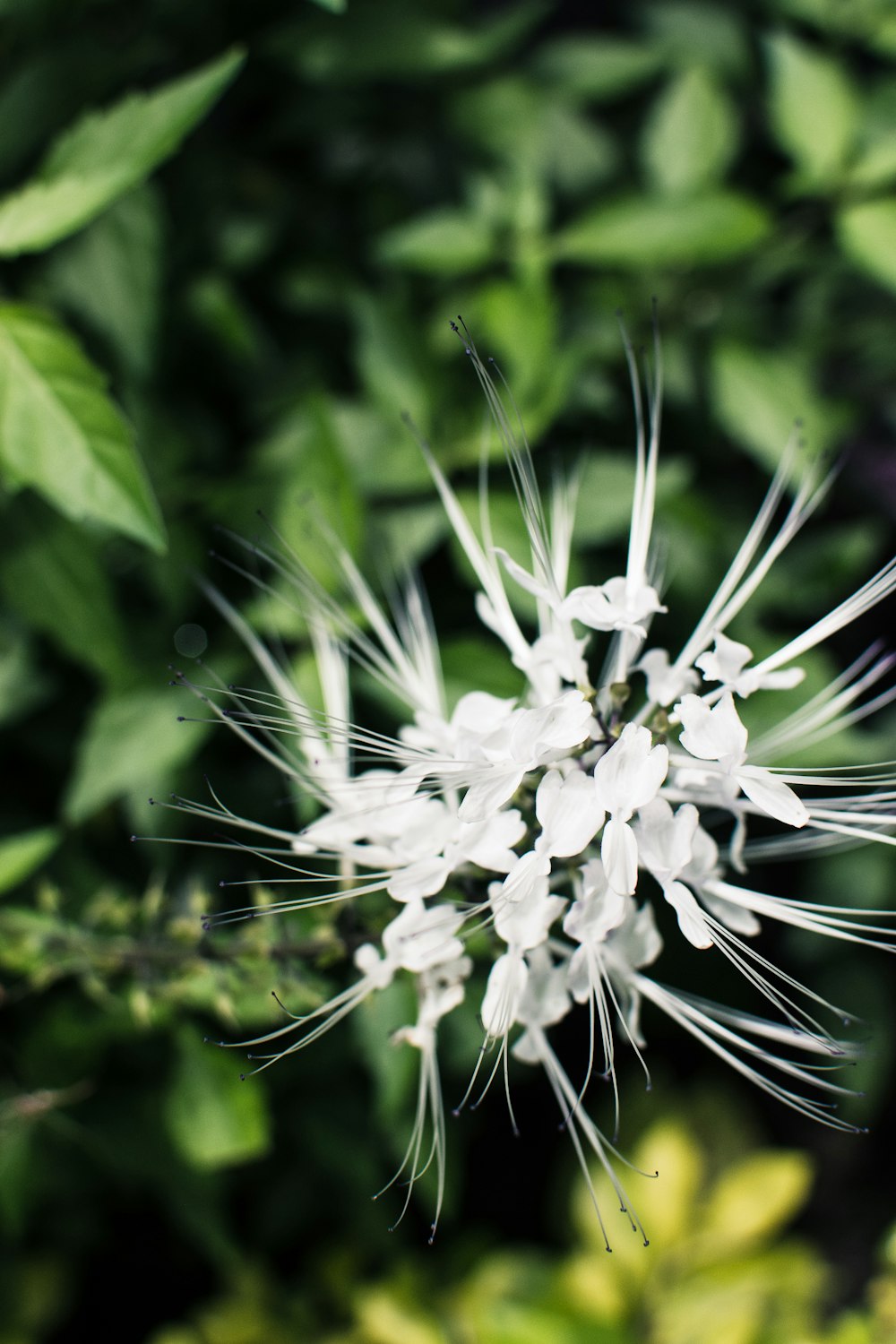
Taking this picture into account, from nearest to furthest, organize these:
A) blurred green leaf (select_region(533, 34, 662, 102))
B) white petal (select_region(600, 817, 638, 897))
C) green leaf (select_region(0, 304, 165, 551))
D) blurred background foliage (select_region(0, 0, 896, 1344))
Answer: white petal (select_region(600, 817, 638, 897))
green leaf (select_region(0, 304, 165, 551))
blurred background foliage (select_region(0, 0, 896, 1344))
blurred green leaf (select_region(533, 34, 662, 102))

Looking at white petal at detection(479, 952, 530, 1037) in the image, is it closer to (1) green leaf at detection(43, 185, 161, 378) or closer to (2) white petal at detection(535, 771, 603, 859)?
(2) white petal at detection(535, 771, 603, 859)

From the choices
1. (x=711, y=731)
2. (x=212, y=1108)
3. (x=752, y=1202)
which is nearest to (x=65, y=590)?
(x=212, y=1108)

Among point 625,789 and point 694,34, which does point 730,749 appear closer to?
point 625,789

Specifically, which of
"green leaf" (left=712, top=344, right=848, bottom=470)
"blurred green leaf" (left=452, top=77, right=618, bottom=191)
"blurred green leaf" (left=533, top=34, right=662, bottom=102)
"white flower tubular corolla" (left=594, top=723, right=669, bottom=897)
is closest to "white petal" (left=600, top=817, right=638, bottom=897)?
"white flower tubular corolla" (left=594, top=723, right=669, bottom=897)

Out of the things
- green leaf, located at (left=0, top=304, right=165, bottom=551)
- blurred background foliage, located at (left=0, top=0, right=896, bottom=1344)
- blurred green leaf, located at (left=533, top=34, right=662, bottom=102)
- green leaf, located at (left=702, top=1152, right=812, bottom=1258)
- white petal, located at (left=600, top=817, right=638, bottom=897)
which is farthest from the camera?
green leaf, located at (left=702, top=1152, right=812, bottom=1258)

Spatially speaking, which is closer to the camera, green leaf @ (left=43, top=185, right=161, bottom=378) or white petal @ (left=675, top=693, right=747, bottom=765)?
white petal @ (left=675, top=693, right=747, bottom=765)

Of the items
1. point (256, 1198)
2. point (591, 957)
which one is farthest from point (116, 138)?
point (256, 1198)

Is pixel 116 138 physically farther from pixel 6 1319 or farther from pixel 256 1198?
pixel 6 1319

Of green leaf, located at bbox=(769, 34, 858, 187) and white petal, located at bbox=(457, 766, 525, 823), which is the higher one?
green leaf, located at bbox=(769, 34, 858, 187)
